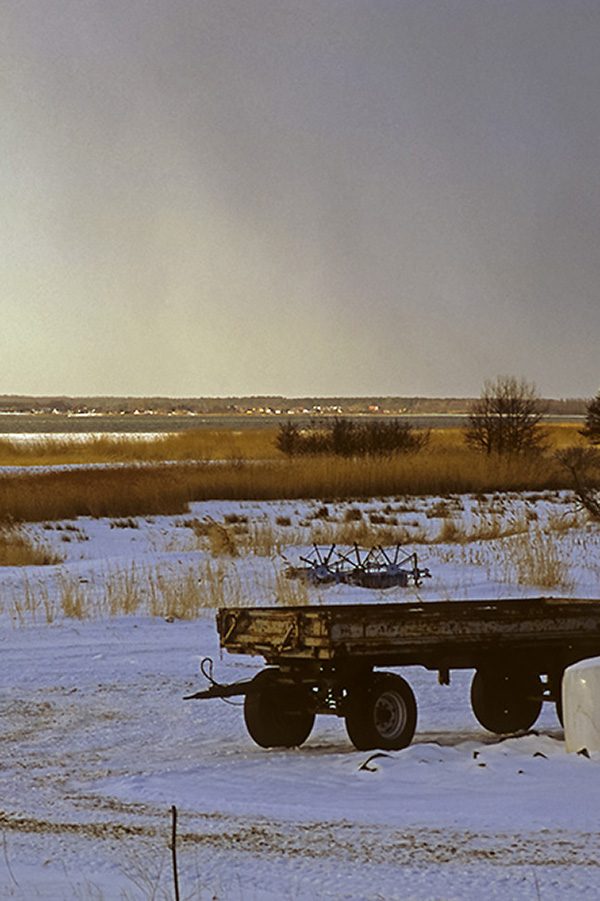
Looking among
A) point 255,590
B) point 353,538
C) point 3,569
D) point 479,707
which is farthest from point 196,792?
point 353,538

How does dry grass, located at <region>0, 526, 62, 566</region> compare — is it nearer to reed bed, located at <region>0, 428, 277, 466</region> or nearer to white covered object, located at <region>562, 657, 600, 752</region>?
white covered object, located at <region>562, 657, 600, 752</region>

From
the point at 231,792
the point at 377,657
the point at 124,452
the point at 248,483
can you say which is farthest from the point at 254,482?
the point at 231,792

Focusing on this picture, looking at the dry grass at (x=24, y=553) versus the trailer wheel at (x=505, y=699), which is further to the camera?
the dry grass at (x=24, y=553)

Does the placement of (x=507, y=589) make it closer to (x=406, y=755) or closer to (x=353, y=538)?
(x=353, y=538)

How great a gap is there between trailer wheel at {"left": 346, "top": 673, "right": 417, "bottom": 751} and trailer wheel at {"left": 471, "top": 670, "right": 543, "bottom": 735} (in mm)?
1130

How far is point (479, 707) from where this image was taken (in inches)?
428

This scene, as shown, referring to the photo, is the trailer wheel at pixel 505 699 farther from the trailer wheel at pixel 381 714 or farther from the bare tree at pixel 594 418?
the bare tree at pixel 594 418

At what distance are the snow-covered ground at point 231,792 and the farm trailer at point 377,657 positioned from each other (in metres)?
0.29

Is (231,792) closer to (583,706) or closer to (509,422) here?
(583,706)

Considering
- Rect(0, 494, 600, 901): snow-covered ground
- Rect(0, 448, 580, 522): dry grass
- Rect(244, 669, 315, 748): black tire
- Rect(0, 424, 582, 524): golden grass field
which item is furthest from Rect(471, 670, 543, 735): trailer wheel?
Rect(0, 448, 580, 522): dry grass

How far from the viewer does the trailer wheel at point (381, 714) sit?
9711mm

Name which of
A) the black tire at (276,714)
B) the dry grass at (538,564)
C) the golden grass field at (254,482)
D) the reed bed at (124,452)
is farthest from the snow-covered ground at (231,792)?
the reed bed at (124,452)

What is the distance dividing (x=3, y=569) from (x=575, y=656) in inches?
579

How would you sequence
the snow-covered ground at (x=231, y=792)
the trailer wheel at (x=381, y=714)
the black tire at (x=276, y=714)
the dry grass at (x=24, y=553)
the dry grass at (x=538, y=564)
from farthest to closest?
the dry grass at (x=24, y=553) → the dry grass at (x=538, y=564) → the black tire at (x=276, y=714) → the trailer wheel at (x=381, y=714) → the snow-covered ground at (x=231, y=792)
